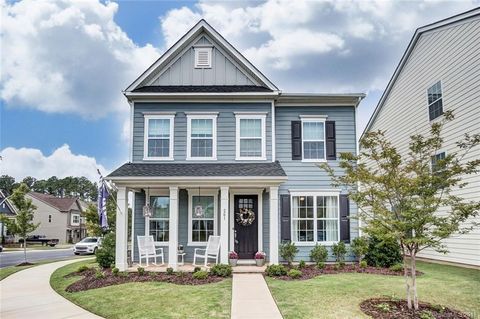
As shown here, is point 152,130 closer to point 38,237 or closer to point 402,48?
point 402,48

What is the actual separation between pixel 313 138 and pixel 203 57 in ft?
16.7

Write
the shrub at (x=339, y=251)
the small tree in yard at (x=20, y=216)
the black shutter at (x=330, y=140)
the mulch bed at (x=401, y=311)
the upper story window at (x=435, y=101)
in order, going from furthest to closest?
the small tree in yard at (x=20, y=216) < the upper story window at (x=435, y=101) < the black shutter at (x=330, y=140) < the shrub at (x=339, y=251) < the mulch bed at (x=401, y=311)

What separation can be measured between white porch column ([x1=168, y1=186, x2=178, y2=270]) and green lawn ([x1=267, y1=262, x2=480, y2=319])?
3255 millimetres

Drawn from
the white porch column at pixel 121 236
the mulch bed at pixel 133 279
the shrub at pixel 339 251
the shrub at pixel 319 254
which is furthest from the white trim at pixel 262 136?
the mulch bed at pixel 133 279

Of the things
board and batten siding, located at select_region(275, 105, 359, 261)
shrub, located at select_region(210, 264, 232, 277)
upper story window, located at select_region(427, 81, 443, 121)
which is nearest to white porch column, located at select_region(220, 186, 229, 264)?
shrub, located at select_region(210, 264, 232, 277)

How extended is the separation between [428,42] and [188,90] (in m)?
10.1

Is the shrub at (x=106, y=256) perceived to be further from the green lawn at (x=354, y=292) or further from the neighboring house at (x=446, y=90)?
the neighboring house at (x=446, y=90)

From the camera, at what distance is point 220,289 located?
877 centimetres

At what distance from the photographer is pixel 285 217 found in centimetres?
1305

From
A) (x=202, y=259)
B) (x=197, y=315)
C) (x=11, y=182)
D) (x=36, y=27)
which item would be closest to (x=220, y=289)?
(x=197, y=315)

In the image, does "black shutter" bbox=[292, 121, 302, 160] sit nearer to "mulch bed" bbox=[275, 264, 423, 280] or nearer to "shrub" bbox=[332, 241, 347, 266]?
"shrub" bbox=[332, 241, 347, 266]

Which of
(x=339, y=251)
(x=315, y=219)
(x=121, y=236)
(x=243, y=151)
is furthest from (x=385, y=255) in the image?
(x=121, y=236)

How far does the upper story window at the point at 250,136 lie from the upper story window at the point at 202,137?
857mm

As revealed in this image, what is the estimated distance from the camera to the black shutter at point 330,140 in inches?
529
